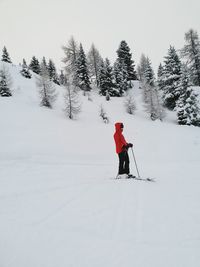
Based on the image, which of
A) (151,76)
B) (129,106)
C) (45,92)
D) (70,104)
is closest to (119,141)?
(70,104)

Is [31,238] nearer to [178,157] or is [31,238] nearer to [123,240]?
[123,240]

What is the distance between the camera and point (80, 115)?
24344mm

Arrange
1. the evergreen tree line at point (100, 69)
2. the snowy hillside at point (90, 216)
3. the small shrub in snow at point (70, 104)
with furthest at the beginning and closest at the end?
1. the evergreen tree line at point (100, 69)
2. the small shrub in snow at point (70, 104)
3. the snowy hillside at point (90, 216)

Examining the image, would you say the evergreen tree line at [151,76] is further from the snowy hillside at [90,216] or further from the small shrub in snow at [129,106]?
the snowy hillside at [90,216]

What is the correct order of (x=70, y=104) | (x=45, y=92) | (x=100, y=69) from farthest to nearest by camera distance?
(x=100, y=69), (x=45, y=92), (x=70, y=104)

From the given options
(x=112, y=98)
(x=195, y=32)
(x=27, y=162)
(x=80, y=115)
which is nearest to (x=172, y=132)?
(x=80, y=115)

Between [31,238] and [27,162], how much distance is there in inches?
285

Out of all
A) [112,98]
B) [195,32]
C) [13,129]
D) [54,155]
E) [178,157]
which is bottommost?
[178,157]

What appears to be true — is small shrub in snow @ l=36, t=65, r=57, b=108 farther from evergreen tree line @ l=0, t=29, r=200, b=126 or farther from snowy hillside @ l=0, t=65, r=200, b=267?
snowy hillside @ l=0, t=65, r=200, b=267

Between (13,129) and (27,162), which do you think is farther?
(13,129)

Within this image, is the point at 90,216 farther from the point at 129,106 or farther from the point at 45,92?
the point at 129,106

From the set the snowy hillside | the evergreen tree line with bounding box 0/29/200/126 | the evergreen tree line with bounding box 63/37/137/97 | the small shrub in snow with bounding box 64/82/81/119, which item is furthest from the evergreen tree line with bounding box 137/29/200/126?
the snowy hillside

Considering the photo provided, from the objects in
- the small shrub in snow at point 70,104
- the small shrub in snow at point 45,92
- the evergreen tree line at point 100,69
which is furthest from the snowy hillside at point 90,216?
the evergreen tree line at point 100,69

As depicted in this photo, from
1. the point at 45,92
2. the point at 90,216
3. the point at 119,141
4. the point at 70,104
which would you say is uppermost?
the point at 45,92
